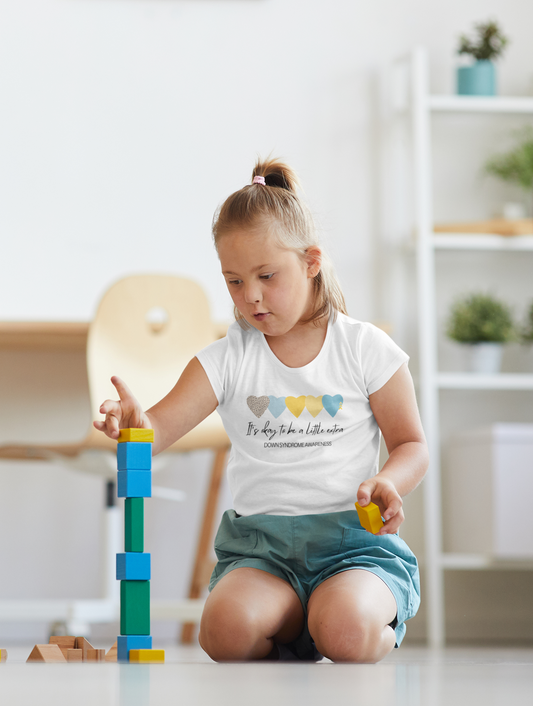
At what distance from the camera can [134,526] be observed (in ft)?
2.69

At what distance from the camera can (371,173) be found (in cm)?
257

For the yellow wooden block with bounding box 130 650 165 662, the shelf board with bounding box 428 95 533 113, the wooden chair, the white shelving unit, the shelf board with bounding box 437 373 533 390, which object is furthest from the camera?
the shelf board with bounding box 428 95 533 113

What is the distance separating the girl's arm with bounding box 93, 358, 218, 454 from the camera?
0.91 metres

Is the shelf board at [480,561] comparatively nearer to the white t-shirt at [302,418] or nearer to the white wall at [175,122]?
the white wall at [175,122]

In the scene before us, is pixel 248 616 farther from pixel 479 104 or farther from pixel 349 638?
Answer: pixel 479 104

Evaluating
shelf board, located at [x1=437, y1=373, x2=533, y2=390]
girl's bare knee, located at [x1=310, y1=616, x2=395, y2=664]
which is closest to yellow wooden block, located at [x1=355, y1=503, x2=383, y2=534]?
girl's bare knee, located at [x1=310, y1=616, x2=395, y2=664]

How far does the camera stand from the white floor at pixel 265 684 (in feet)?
1.77

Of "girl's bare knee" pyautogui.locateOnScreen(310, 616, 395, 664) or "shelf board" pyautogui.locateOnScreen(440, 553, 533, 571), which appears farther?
"shelf board" pyautogui.locateOnScreen(440, 553, 533, 571)

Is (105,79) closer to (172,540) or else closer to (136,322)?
(136,322)

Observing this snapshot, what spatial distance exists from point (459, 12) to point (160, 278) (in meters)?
1.45

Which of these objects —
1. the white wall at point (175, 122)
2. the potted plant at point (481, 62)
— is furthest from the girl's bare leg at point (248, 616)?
the potted plant at point (481, 62)

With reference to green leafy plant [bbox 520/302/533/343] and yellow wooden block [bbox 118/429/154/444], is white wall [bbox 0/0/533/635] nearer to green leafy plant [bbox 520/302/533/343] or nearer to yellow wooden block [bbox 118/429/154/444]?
green leafy plant [bbox 520/302/533/343]

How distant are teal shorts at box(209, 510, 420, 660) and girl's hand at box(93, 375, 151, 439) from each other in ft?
0.61

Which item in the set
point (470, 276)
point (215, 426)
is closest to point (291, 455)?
point (215, 426)
